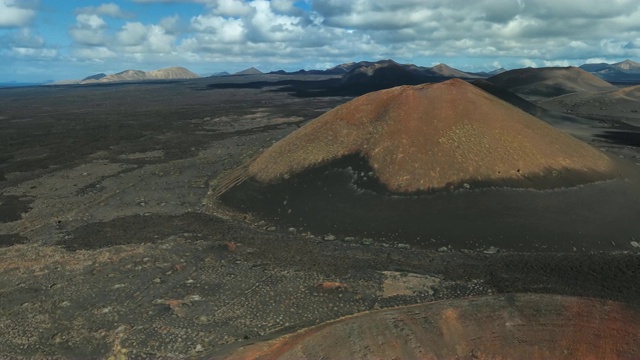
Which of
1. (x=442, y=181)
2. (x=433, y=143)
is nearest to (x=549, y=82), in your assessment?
(x=433, y=143)

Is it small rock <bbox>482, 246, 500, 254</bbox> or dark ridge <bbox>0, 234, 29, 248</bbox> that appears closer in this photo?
small rock <bbox>482, 246, 500, 254</bbox>

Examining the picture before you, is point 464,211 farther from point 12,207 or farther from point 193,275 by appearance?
point 12,207

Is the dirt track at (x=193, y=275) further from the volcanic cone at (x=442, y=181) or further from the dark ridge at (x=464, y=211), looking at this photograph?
the volcanic cone at (x=442, y=181)

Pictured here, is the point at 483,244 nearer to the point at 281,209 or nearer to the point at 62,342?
the point at 281,209

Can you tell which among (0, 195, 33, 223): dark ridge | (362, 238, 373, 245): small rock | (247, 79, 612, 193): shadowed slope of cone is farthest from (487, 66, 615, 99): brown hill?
(0, 195, 33, 223): dark ridge

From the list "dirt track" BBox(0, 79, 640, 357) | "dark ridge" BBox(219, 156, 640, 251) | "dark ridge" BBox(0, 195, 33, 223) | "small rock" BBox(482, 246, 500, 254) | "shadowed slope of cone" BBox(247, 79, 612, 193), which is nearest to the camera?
"dirt track" BBox(0, 79, 640, 357)

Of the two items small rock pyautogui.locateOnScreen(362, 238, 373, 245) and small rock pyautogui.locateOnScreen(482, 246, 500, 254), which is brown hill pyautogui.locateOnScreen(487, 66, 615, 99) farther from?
small rock pyautogui.locateOnScreen(362, 238, 373, 245)
